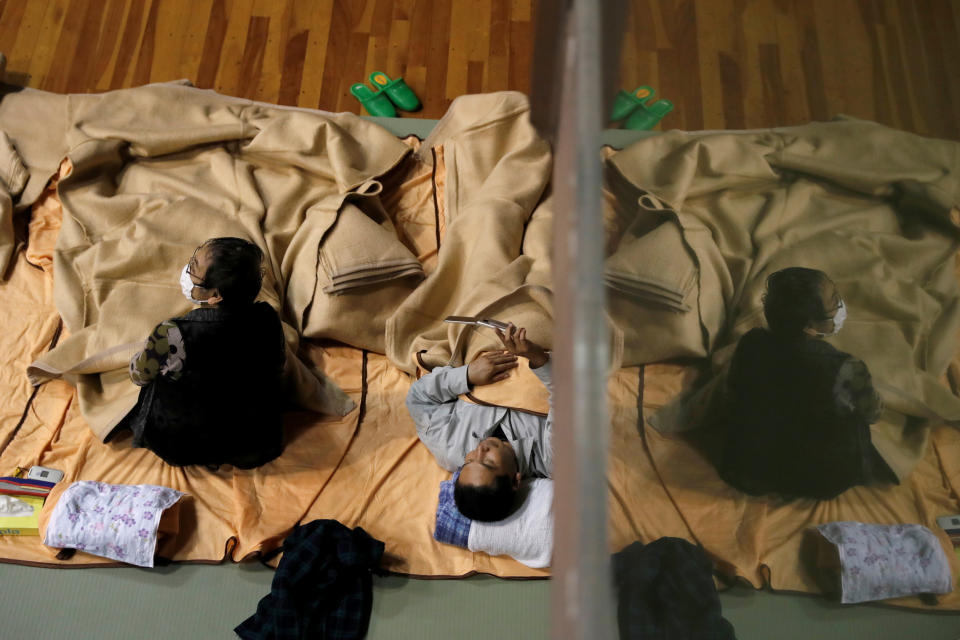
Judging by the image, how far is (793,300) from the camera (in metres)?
0.89

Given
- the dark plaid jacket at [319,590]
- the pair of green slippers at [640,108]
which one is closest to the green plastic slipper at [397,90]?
the pair of green slippers at [640,108]

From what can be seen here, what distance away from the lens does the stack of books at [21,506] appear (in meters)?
1.33

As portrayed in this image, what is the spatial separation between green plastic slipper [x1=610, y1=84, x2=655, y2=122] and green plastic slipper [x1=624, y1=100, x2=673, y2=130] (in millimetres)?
11

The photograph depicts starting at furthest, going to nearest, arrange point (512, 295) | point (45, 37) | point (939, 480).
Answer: point (45, 37)
point (512, 295)
point (939, 480)

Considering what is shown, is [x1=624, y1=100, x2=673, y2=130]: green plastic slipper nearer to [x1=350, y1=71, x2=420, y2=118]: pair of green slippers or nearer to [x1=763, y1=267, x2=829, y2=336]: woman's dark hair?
[x1=763, y1=267, x2=829, y2=336]: woman's dark hair

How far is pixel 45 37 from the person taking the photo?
219 cm

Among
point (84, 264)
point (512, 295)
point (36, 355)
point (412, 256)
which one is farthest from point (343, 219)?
point (36, 355)

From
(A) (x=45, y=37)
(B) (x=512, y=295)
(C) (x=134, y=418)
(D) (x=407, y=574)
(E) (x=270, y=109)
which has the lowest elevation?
(D) (x=407, y=574)

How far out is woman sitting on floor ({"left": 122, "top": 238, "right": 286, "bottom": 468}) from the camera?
1.29 metres

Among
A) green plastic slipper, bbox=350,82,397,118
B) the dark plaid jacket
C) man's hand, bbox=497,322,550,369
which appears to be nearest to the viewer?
the dark plaid jacket

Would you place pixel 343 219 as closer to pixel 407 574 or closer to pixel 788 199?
pixel 407 574

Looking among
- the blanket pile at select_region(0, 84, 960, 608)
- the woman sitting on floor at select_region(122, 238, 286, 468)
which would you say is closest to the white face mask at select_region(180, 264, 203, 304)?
the woman sitting on floor at select_region(122, 238, 286, 468)

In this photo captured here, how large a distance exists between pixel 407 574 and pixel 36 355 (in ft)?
2.85

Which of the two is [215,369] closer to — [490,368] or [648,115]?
[490,368]
